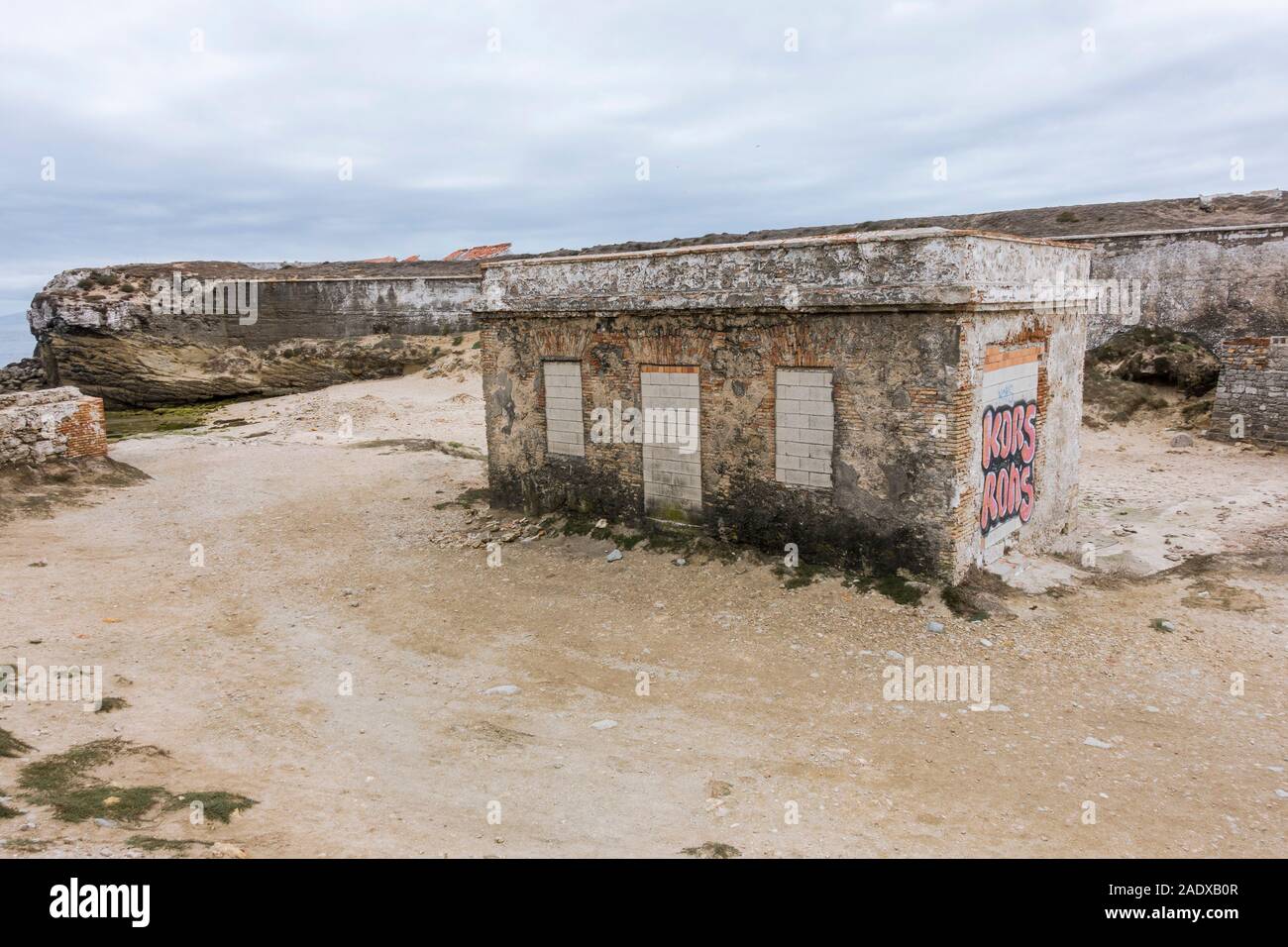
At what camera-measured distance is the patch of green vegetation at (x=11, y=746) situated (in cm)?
678

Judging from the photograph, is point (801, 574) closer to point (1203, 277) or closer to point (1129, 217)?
point (1203, 277)

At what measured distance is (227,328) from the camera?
100ft

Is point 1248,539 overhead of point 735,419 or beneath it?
beneath

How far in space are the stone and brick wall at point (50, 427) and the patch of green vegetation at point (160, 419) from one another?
642 centimetres

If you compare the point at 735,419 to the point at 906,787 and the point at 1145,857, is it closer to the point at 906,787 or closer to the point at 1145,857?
the point at 906,787

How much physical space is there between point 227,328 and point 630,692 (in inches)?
1057

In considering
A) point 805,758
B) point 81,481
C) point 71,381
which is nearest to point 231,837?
point 805,758

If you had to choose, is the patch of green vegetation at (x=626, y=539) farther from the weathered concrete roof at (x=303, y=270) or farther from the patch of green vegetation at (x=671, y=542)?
the weathered concrete roof at (x=303, y=270)

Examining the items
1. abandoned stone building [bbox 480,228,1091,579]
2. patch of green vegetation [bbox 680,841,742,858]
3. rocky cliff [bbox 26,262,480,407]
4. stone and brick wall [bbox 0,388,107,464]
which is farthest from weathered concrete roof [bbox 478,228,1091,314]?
rocky cliff [bbox 26,262,480,407]

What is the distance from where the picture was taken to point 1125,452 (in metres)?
19.9

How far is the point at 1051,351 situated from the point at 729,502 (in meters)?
5.20

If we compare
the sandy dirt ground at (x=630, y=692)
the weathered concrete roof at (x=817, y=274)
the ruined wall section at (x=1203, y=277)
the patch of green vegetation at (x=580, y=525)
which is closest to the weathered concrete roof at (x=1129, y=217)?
the ruined wall section at (x=1203, y=277)

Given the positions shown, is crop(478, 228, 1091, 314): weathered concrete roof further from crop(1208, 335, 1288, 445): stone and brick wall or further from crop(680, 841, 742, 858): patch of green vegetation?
crop(1208, 335, 1288, 445): stone and brick wall

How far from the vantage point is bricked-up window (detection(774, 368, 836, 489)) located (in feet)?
37.1
